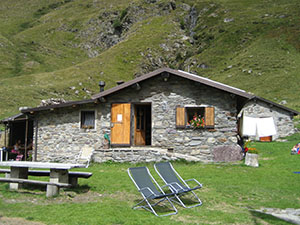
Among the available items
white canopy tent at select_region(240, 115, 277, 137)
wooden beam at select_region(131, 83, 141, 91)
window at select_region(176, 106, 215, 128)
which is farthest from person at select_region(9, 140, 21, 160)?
white canopy tent at select_region(240, 115, 277, 137)

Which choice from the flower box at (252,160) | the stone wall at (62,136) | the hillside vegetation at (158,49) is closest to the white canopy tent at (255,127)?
the flower box at (252,160)

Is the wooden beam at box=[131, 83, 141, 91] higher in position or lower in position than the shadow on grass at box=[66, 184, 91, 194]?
higher

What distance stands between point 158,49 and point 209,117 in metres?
37.4

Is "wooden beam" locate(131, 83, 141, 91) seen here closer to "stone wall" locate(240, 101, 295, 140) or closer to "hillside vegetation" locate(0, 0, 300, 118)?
"stone wall" locate(240, 101, 295, 140)

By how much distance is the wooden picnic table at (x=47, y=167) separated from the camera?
6797 mm

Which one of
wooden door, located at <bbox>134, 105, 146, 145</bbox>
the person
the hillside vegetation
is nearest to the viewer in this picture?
the person

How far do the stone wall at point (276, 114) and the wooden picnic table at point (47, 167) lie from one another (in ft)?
59.1

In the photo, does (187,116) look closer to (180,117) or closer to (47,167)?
(180,117)

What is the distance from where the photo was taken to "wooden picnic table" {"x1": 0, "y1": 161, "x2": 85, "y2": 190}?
22.3ft

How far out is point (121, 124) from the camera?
44.0 ft

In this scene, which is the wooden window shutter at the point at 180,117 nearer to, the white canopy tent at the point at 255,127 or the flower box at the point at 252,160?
the white canopy tent at the point at 255,127

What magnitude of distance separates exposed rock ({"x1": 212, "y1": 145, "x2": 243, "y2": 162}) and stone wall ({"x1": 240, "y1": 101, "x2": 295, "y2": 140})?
35.0ft

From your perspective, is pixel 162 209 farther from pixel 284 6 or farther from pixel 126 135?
pixel 284 6

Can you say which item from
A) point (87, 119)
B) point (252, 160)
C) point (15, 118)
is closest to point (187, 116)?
point (252, 160)
